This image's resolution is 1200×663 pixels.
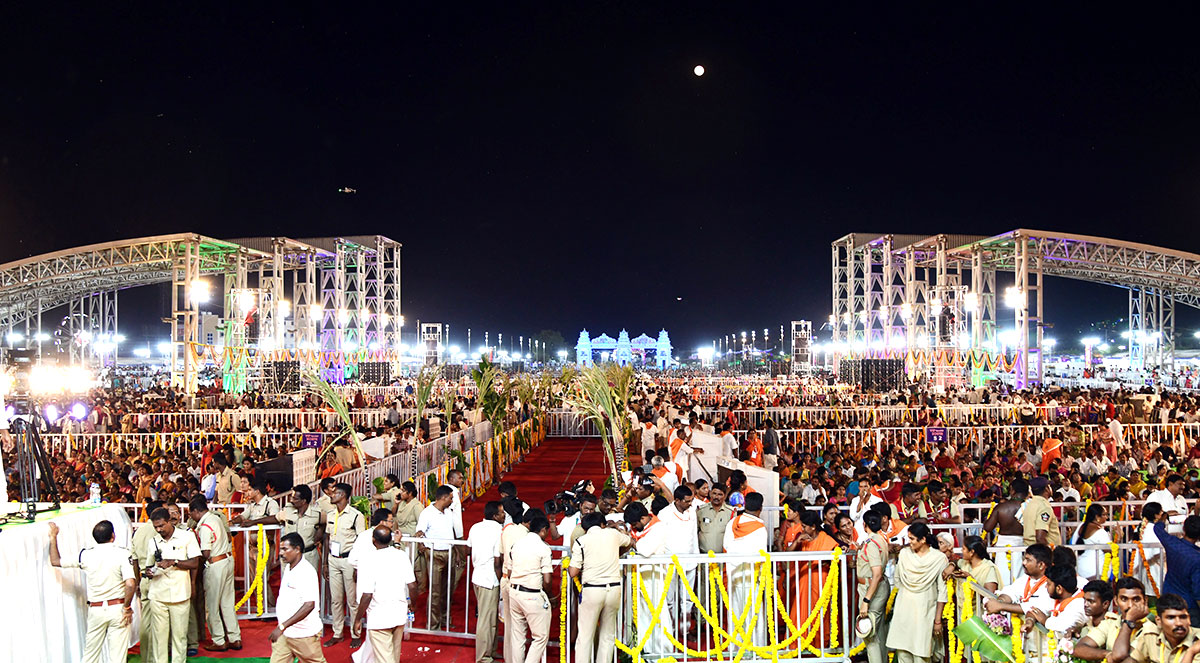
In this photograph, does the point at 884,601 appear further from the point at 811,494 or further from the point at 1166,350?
the point at 1166,350

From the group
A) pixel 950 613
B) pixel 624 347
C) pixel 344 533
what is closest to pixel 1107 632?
pixel 950 613

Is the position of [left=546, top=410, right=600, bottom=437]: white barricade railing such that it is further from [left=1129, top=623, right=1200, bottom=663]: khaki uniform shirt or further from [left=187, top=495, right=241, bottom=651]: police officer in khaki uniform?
[left=1129, top=623, right=1200, bottom=663]: khaki uniform shirt

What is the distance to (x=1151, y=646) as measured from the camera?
A: 15.2ft

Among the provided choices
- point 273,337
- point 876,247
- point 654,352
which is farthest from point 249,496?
point 654,352

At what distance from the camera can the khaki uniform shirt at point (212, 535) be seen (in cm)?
699

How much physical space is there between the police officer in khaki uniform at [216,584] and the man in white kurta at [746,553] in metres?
4.08

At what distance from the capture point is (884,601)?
6.19 metres

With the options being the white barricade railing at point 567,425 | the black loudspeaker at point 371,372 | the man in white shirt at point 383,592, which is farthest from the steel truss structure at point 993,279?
the man in white shirt at point 383,592

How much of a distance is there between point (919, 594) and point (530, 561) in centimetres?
267

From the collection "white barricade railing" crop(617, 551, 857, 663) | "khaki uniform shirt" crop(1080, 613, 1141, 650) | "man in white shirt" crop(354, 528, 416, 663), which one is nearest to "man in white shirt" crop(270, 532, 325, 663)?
"man in white shirt" crop(354, 528, 416, 663)

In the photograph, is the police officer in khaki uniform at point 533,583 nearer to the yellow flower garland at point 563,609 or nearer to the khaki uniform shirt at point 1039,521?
the yellow flower garland at point 563,609

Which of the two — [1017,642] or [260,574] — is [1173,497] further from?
[260,574]

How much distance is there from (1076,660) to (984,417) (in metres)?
16.0

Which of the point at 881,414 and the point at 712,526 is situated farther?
the point at 881,414
